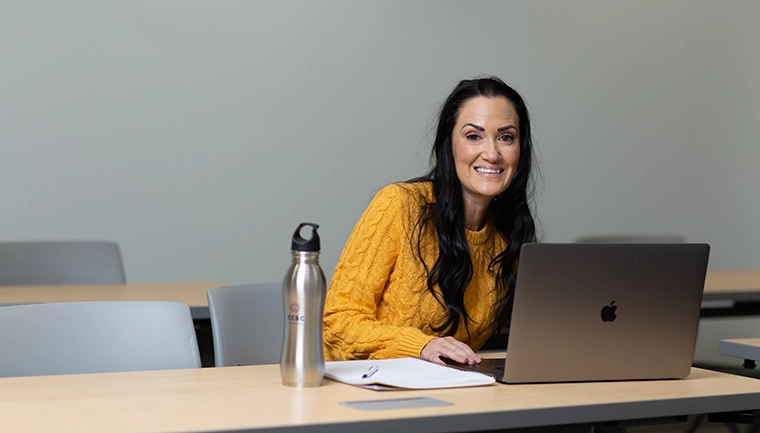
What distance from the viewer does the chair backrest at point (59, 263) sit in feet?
10.0

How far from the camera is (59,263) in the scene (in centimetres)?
312

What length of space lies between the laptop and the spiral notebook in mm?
63

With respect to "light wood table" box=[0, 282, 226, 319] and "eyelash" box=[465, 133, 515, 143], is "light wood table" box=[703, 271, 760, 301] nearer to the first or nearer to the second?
"eyelash" box=[465, 133, 515, 143]

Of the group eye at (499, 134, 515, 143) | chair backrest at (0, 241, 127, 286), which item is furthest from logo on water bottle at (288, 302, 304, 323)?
chair backrest at (0, 241, 127, 286)

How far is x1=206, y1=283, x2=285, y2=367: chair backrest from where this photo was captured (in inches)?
77.9

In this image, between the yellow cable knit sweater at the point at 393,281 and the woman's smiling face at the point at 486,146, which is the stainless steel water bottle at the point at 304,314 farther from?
the woman's smiling face at the point at 486,146

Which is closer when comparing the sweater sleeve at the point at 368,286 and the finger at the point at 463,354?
the finger at the point at 463,354

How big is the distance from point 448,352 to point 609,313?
34 cm

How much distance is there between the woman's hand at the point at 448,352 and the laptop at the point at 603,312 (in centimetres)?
9

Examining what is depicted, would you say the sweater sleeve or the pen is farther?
the sweater sleeve

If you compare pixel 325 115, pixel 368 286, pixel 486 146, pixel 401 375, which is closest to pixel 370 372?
pixel 401 375

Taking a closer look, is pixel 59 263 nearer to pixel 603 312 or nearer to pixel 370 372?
pixel 370 372

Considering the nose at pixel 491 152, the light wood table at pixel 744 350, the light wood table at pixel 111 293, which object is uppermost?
the nose at pixel 491 152

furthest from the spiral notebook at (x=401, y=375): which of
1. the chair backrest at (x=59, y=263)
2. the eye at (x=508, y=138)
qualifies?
the chair backrest at (x=59, y=263)
